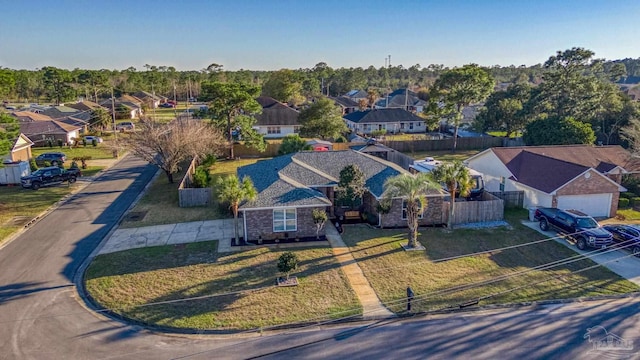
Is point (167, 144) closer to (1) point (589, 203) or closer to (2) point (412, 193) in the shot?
(2) point (412, 193)

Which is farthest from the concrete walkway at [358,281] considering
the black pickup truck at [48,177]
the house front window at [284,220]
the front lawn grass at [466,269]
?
the black pickup truck at [48,177]

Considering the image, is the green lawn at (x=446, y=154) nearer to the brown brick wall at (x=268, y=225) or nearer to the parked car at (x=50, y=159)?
the brown brick wall at (x=268, y=225)

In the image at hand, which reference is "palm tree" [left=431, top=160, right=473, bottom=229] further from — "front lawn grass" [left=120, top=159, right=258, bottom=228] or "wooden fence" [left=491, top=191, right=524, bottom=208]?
"front lawn grass" [left=120, top=159, right=258, bottom=228]

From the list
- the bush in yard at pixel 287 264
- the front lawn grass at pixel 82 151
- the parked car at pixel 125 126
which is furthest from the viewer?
the parked car at pixel 125 126

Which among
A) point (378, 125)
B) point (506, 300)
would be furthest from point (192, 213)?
point (378, 125)

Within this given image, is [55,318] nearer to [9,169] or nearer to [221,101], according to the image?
[9,169]

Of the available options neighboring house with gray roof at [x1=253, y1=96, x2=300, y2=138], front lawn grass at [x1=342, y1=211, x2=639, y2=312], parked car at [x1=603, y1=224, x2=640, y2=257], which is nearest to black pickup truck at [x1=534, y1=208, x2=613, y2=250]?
parked car at [x1=603, y1=224, x2=640, y2=257]
